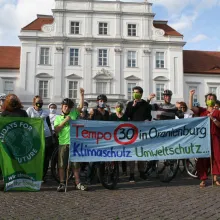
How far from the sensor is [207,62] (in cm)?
4128

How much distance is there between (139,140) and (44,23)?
34.0 metres

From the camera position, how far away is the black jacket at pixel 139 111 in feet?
24.9

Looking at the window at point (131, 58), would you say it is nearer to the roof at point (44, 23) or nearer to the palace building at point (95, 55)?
the palace building at point (95, 55)

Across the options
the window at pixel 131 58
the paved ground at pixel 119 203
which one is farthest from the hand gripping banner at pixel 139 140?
the window at pixel 131 58

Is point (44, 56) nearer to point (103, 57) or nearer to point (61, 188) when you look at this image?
point (103, 57)

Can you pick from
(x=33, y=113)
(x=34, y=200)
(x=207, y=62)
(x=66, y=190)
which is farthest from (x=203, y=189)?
(x=207, y=62)

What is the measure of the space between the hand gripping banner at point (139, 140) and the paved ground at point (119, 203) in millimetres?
726

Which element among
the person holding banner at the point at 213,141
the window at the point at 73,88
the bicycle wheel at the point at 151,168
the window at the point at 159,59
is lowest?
the bicycle wheel at the point at 151,168

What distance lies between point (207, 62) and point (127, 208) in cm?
3919

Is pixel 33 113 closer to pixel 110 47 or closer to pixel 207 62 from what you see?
pixel 110 47

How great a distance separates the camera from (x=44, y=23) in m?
38.0

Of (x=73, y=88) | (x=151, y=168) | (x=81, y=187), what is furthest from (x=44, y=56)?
(x=81, y=187)

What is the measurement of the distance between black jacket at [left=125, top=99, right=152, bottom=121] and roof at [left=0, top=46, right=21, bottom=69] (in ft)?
104

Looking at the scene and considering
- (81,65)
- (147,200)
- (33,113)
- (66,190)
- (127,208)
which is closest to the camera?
(127,208)
